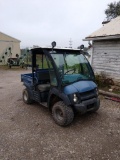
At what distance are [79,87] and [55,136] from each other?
1404mm

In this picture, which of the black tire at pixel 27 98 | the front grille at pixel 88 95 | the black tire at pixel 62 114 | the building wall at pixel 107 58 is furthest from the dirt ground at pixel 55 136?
the building wall at pixel 107 58

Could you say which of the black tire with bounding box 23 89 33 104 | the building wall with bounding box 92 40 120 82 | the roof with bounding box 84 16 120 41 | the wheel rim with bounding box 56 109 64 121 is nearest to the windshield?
the wheel rim with bounding box 56 109 64 121

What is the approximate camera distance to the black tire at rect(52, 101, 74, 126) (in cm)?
450

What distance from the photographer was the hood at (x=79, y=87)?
445cm

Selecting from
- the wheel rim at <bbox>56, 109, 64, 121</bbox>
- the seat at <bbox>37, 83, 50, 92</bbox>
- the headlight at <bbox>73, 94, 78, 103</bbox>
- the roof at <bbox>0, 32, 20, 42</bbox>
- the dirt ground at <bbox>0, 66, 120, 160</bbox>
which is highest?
the roof at <bbox>0, 32, 20, 42</bbox>

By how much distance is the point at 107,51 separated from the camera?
890 centimetres

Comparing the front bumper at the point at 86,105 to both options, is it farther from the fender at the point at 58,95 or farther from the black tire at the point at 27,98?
the black tire at the point at 27,98

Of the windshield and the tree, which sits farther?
the tree

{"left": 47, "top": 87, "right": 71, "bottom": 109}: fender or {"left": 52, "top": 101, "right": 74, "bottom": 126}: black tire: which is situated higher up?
{"left": 47, "top": 87, "right": 71, "bottom": 109}: fender

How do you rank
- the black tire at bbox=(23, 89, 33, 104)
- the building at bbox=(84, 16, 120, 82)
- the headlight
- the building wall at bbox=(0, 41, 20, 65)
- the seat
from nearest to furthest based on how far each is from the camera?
the headlight < the seat < the black tire at bbox=(23, 89, 33, 104) < the building at bbox=(84, 16, 120, 82) < the building wall at bbox=(0, 41, 20, 65)

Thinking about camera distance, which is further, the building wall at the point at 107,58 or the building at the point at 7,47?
the building at the point at 7,47

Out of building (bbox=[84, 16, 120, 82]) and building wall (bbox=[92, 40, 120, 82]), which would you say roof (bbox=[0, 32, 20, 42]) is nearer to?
building (bbox=[84, 16, 120, 82])

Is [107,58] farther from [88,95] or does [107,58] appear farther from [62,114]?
[62,114]

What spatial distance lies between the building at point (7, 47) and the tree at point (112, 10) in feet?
42.8
